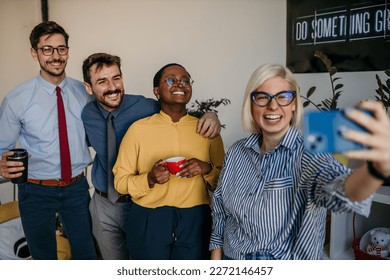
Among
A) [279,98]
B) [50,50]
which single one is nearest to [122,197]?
[50,50]

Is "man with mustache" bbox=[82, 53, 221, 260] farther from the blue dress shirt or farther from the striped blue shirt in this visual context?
the striped blue shirt

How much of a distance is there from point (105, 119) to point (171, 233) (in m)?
0.41

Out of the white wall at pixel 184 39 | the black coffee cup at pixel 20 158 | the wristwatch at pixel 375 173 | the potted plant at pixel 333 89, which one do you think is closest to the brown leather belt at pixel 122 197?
the black coffee cup at pixel 20 158

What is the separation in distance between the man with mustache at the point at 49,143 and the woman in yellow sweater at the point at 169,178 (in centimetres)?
27

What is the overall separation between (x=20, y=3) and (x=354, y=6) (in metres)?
1.15

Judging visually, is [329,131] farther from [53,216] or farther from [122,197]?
[53,216]

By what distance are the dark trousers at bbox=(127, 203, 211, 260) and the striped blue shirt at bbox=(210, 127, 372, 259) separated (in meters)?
0.14

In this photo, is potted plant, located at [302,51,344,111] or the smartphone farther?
potted plant, located at [302,51,344,111]

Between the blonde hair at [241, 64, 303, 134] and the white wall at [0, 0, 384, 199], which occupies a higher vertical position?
the white wall at [0, 0, 384, 199]

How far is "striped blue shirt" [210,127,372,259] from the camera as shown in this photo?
0.67 meters

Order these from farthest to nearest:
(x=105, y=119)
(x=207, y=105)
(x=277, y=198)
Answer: (x=207, y=105) < (x=105, y=119) < (x=277, y=198)

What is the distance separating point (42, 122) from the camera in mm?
1110

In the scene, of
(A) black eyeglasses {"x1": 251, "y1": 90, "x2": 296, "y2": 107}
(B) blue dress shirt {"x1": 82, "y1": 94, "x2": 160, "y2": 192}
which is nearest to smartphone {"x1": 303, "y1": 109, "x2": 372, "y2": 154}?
(A) black eyeglasses {"x1": 251, "y1": 90, "x2": 296, "y2": 107}
